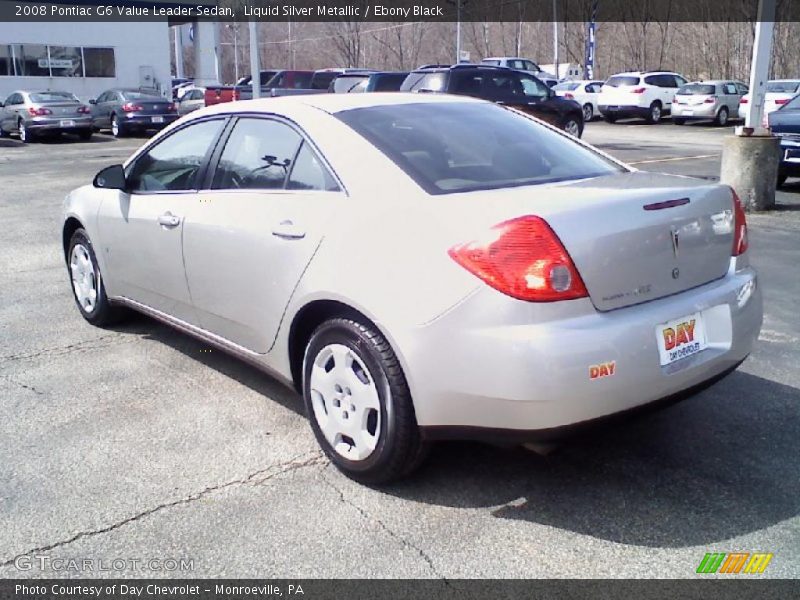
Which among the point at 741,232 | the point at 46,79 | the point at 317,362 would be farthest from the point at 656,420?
the point at 46,79

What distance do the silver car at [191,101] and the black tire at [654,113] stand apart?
16666 millimetres

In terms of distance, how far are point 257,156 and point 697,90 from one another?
2809 cm

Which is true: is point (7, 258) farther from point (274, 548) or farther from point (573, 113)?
point (573, 113)

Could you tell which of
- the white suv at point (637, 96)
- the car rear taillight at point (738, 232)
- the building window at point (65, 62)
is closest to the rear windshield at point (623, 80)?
the white suv at point (637, 96)

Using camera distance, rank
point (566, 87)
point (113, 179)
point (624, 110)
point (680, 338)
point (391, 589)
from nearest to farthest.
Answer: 1. point (391, 589)
2. point (680, 338)
3. point (113, 179)
4. point (624, 110)
5. point (566, 87)

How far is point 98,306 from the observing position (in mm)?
5410

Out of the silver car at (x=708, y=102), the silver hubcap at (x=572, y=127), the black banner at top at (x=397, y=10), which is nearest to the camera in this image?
the silver hubcap at (x=572, y=127)

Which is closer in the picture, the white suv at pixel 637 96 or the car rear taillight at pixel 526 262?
the car rear taillight at pixel 526 262

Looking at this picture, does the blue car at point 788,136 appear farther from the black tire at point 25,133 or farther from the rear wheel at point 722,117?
the black tire at point 25,133

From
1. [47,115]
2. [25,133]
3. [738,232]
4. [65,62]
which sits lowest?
[25,133]

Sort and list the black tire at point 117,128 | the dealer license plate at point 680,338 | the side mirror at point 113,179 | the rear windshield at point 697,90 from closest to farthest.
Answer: the dealer license plate at point 680,338 → the side mirror at point 113,179 → the black tire at point 117,128 → the rear windshield at point 697,90

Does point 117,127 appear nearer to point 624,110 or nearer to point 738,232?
point 624,110

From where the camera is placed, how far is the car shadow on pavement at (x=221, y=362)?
4.32 meters

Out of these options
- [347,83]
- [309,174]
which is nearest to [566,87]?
[347,83]
